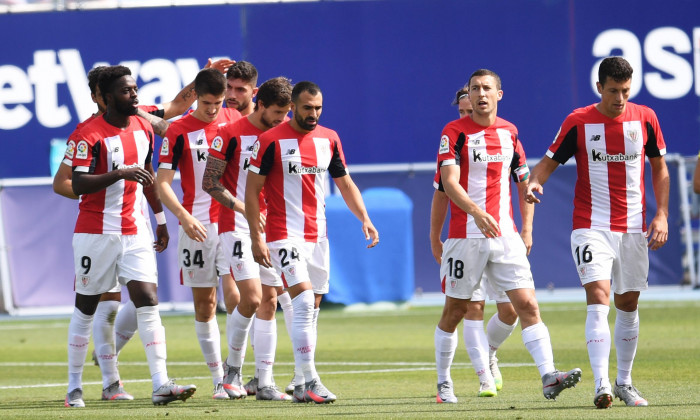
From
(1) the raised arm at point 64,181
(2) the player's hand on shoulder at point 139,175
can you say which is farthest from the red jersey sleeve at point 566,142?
(1) the raised arm at point 64,181

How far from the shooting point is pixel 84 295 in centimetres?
900

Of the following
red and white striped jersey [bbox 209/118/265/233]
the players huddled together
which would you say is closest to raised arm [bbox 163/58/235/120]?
the players huddled together

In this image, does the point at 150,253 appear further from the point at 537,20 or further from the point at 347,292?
the point at 537,20

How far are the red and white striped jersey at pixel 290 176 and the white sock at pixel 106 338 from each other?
4.58ft

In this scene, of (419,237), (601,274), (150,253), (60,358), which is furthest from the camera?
(419,237)

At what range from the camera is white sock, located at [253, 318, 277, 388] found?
9508mm

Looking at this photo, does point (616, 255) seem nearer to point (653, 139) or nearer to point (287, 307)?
point (653, 139)

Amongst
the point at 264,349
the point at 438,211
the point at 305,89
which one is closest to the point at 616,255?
the point at 438,211

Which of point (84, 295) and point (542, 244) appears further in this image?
point (542, 244)

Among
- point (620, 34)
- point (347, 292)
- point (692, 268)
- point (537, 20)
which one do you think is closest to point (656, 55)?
point (620, 34)

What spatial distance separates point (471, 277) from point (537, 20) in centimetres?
1604

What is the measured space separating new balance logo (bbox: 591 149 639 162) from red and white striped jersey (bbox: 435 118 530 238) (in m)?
0.60

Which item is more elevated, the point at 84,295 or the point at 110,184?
the point at 110,184

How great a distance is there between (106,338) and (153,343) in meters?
0.95
